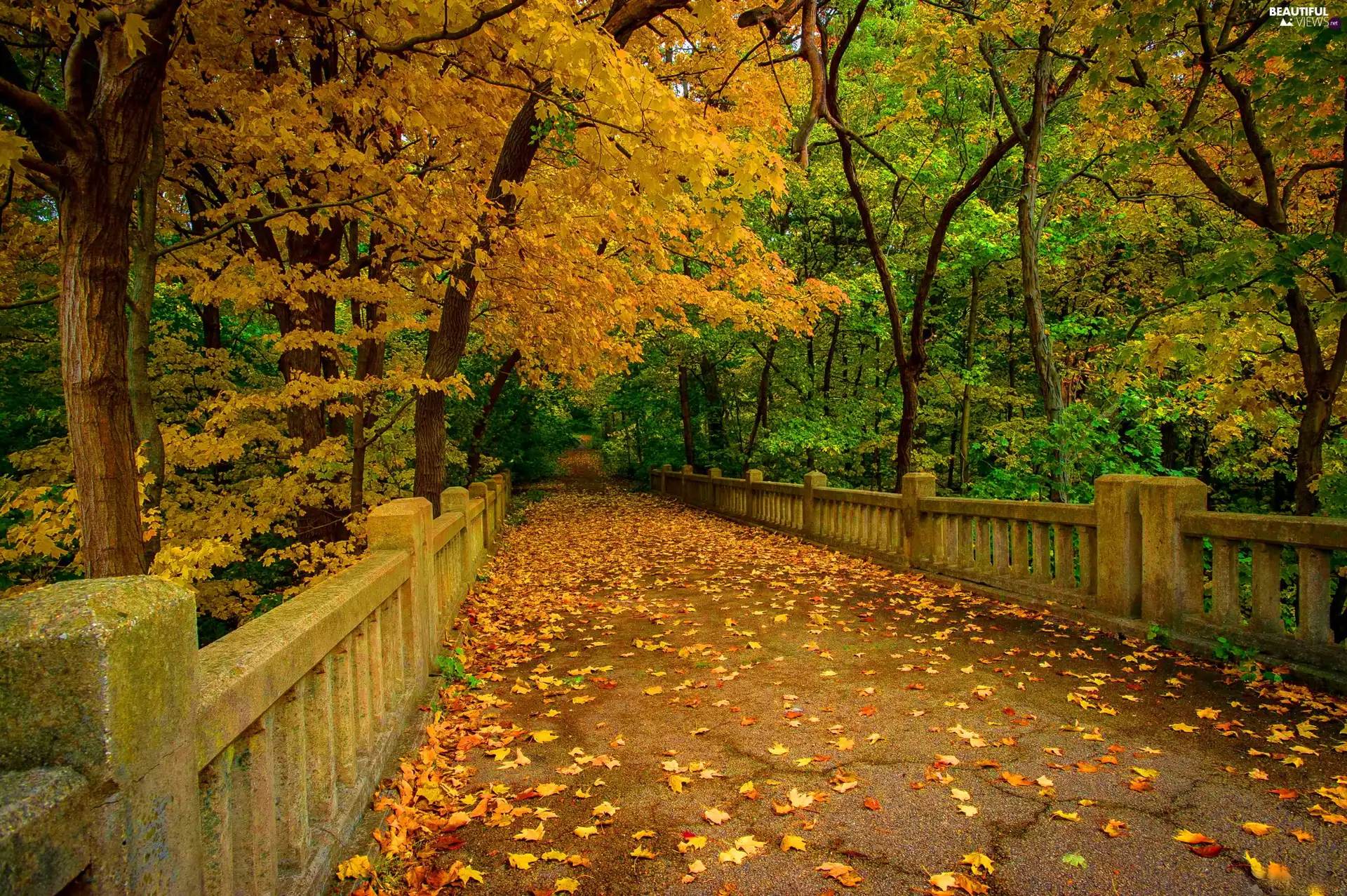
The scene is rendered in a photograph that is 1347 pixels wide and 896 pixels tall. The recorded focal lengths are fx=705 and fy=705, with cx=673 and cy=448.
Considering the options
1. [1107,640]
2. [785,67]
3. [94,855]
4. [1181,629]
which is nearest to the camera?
[94,855]

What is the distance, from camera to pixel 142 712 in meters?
1.47

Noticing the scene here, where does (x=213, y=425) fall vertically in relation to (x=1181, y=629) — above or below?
above

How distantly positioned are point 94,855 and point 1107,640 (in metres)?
6.42

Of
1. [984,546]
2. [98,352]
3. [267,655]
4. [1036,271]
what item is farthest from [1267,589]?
[1036,271]

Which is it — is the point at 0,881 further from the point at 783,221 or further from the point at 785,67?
the point at 783,221

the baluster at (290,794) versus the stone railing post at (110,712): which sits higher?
the stone railing post at (110,712)

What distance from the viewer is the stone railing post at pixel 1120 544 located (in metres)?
5.78

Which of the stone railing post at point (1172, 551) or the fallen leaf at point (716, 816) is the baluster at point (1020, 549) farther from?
the fallen leaf at point (716, 816)

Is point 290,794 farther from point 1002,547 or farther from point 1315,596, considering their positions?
point 1002,547

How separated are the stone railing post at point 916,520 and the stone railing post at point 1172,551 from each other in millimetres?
3328

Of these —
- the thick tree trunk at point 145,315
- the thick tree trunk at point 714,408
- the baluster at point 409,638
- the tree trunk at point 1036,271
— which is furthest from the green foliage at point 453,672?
the thick tree trunk at point 714,408

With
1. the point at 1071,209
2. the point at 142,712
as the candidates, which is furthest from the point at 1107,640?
the point at 1071,209

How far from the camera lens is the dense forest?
4484 millimetres

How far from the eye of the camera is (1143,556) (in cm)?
569
